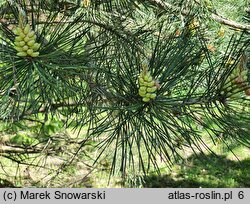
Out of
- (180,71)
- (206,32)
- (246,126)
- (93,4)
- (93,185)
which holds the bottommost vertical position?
(93,185)

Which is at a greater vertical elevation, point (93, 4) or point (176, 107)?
point (93, 4)

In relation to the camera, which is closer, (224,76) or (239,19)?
(224,76)

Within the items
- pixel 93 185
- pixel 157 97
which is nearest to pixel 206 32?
pixel 157 97

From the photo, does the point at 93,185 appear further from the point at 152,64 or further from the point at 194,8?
the point at 152,64

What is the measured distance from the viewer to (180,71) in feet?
2.89

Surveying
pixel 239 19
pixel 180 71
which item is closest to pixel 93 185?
pixel 239 19

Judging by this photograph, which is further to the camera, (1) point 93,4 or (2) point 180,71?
(1) point 93,4

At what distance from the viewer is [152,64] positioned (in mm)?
844
